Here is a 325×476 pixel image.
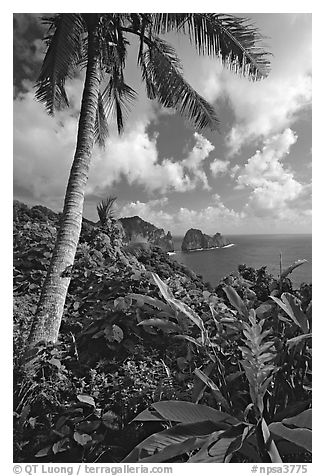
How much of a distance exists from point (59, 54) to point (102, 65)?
20.8 inches

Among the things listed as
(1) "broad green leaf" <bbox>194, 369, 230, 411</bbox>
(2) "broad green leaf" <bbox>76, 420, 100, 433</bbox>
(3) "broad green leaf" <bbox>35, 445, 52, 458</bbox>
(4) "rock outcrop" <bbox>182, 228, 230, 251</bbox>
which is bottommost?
(3) "broad green leaf" <bbox>35, 445, 52, 458</bbox>

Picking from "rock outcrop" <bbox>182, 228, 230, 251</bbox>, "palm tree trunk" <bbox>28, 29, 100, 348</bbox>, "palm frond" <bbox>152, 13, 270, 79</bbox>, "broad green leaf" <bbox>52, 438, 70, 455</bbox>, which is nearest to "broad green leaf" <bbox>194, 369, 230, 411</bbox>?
"broad green leaf" <bbox>52, 438, 70, 455</bbox>

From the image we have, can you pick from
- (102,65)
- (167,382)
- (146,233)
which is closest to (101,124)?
(102,65)

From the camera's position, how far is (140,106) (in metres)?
3.42

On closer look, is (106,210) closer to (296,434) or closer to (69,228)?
(69,228)

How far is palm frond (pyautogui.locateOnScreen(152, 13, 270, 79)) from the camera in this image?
2906 millimetres

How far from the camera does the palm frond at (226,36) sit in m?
2.91

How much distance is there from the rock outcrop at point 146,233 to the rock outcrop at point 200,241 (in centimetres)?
17

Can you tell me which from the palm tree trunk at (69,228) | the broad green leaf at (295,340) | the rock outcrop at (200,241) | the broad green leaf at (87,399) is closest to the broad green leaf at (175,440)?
the broad green leaf at (87,399)

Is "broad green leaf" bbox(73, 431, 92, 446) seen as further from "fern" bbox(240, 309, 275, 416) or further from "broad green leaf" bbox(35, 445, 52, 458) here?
"fern" bbox(240, 309, 275, 416)

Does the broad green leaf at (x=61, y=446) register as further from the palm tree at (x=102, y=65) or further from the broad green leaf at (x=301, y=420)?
the broad green leaf at (x=301, y=420)

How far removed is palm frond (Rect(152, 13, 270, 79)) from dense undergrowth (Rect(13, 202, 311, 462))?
1.82 m

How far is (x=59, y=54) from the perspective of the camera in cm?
288
